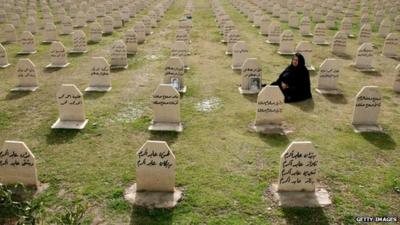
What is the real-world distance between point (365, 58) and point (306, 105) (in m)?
4.59

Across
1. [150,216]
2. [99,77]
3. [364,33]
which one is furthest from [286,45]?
[150,216]

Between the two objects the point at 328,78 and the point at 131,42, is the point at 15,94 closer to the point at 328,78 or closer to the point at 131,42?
the point at 131,42

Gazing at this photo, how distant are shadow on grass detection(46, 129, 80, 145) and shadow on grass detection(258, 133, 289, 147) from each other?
3.85 m

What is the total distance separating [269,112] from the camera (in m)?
8.50

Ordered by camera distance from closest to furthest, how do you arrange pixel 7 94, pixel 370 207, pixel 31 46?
1. pixel 370 207
2. pixel 7 94
3. pixel 31 46

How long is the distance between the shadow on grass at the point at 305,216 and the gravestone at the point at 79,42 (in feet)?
37.2

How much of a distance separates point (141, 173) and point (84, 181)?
3.67ft

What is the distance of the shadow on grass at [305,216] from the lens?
5.46 metres

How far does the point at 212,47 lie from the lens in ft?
51.9

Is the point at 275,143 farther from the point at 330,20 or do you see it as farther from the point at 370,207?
the point at 330,20

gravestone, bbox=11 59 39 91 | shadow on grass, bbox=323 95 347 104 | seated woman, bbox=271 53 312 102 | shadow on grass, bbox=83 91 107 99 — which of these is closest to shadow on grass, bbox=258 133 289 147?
seated woman, bbox=271 53 312 102

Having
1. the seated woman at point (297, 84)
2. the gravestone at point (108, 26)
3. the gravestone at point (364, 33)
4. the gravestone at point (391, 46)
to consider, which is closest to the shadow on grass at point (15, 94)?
the seated woman at point (297, 84)

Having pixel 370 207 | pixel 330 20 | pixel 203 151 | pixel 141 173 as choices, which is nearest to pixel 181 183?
pixel 141 173

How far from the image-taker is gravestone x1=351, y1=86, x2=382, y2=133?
836 centimetres
